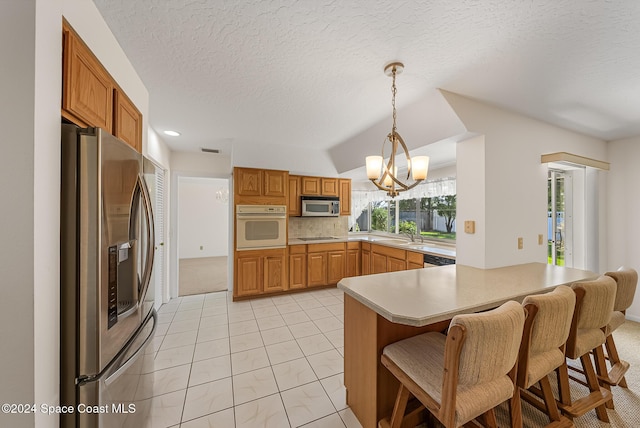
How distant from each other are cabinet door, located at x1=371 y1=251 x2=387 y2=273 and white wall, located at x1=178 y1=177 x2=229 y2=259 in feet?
15.8

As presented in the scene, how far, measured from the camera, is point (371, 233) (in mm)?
5375

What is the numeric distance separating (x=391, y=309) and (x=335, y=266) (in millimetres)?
3059

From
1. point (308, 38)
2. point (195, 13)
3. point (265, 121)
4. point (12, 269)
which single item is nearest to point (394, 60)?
point (308, 38)

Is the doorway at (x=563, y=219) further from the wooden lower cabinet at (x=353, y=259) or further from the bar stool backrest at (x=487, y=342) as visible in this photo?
the bar stool backrest at (x=487, y=342)

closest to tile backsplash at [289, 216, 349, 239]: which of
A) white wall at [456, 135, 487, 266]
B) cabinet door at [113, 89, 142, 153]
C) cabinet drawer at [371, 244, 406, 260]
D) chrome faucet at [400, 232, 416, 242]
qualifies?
cabinet drawer at [371, 244, 406, 260]

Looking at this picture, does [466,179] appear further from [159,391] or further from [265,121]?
[159,391]

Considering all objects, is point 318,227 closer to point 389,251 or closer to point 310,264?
point 310,264

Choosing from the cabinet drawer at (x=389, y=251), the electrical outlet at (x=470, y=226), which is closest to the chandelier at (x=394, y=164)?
the electrical outlet at (x=470, y=226)

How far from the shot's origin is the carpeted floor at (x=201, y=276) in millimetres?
4219

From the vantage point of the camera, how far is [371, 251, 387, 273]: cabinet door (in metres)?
3.84

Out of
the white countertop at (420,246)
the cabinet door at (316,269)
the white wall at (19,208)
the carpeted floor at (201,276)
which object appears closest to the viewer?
the white wall at (19,208)

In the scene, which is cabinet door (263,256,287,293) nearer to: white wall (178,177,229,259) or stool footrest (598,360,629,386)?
stool footrest (598,360,629,386)

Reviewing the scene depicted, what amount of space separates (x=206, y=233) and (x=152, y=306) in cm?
624

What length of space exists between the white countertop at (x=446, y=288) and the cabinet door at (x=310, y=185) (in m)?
2.66
